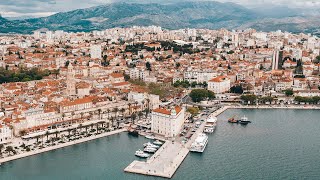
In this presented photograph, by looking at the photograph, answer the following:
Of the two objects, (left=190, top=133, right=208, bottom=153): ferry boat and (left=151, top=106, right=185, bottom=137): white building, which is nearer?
(left=190, top=133, right=208, bottom=153): ferry boat

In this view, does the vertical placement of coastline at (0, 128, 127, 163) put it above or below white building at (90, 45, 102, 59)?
below

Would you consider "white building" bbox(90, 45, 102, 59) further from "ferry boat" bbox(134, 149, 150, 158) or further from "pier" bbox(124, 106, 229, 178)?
"ferry boat" bbox(134, 149, 150, 158)

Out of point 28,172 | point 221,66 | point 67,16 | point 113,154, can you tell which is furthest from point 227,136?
point 67,16

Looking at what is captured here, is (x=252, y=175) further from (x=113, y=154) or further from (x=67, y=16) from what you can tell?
(x=67, y=16)

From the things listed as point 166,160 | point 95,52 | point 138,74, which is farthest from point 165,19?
point 166,160

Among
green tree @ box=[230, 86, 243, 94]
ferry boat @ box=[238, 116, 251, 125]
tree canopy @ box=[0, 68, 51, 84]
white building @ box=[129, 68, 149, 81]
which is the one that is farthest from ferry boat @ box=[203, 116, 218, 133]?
tree canopy @ box=[0, 68, 51, 84]

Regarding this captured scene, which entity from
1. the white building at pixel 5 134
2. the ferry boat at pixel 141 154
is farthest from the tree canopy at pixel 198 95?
the white building at pixel 5 134

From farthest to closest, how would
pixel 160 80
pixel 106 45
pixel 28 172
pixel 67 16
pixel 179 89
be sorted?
pixel 67 16, pixel 106 45, pixel 160 80, pixel 179 89, pixel 28 172
